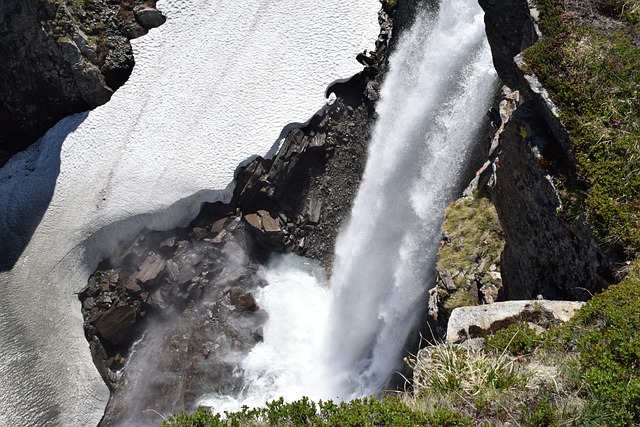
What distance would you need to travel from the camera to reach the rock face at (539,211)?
13109 mm

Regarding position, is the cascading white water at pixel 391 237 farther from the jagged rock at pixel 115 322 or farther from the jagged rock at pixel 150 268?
the jagged rock at pixel 115 322

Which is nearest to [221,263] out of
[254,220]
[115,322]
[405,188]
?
[254,220]

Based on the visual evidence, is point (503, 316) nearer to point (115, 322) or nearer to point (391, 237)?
point (391, 237)

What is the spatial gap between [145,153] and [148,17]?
7.94 metres

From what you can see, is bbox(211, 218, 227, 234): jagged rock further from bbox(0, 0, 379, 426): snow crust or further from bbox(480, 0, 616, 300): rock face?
bbox(480, 0, 616, 300): rock face

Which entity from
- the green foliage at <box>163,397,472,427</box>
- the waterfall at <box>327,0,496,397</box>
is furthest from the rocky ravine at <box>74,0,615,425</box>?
the green foliage at <box>163,397,472,427</box>

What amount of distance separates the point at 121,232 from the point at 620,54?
22842 mm

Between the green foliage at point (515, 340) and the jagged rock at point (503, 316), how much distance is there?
665 millimetres

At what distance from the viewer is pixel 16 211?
28359 mm

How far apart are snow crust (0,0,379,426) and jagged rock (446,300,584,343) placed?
51.0ft

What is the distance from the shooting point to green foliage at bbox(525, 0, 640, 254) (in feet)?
41.2

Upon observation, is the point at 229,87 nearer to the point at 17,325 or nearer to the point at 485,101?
the point at 485,101

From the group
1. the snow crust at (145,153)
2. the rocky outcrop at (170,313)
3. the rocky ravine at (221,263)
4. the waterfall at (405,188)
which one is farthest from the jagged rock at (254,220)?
the waterfall at (405,188)

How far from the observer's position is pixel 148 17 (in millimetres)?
28688
